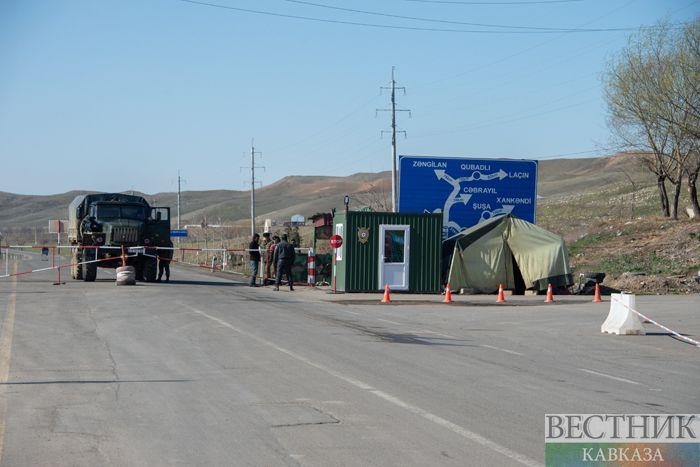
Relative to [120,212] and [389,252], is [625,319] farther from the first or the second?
[120,212]

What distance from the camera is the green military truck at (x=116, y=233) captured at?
32.1 m

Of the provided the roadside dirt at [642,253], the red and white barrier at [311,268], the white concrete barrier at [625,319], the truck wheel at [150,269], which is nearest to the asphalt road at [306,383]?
the white concrete barrier at [625,319]

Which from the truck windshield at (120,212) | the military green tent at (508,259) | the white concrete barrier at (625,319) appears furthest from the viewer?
the truck windshield at (120,212)

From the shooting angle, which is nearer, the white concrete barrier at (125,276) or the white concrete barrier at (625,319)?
the white concrete barrier at (625,319)

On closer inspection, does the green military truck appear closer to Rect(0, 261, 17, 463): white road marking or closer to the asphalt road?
Rect(0, 261, 17, 463): white road marking

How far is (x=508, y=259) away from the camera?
100 ft

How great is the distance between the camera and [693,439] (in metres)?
8.02

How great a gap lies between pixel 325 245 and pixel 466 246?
24.3 m

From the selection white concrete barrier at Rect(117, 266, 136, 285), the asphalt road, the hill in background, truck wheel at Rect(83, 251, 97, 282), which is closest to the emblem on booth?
the asphalt road

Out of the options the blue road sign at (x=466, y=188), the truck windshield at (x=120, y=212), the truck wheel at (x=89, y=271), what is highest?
the blue road sign at (x=466, y=188)

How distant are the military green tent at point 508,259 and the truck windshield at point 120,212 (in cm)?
1189

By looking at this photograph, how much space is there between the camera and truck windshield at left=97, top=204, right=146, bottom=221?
33125 millimetres

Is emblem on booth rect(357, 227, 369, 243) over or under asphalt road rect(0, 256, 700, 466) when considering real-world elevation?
over

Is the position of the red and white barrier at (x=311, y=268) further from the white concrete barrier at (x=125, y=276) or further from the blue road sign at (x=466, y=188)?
the white concrete barrier at (x=125, y=276)
